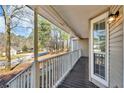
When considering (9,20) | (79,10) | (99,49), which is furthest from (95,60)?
(9,20)

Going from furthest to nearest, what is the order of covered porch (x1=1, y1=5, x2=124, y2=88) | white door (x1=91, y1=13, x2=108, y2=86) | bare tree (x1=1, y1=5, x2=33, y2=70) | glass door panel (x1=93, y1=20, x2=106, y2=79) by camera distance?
glass door panel (x1=93, y1=20, x2=106, y2=79) → white door (x1=91, y1=13, x2=108, y2=86) → covered porch (x1=1, y1=5, x2=124, y2=88) → bare tree (x1=1, y1=5, x2=33, y2=70)

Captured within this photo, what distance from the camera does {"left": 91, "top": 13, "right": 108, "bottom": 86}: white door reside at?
14.8 ft

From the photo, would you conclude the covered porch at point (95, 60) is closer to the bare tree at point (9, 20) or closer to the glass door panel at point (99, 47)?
the glass door panel at point (99, 47)

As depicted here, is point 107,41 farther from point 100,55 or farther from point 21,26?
point 21,26

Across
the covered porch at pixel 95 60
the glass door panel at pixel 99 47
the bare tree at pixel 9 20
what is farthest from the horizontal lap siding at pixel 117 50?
the bare tree at pixel 9 20

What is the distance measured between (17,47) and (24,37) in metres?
0.24

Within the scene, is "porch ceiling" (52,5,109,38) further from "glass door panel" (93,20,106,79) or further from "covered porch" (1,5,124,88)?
"glass door panel" (93,20,106,79)

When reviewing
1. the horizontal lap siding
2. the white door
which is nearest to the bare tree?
the horizontal lap siding

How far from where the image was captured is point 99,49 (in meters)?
5.03

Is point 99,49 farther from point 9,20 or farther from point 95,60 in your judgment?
point 9,20
